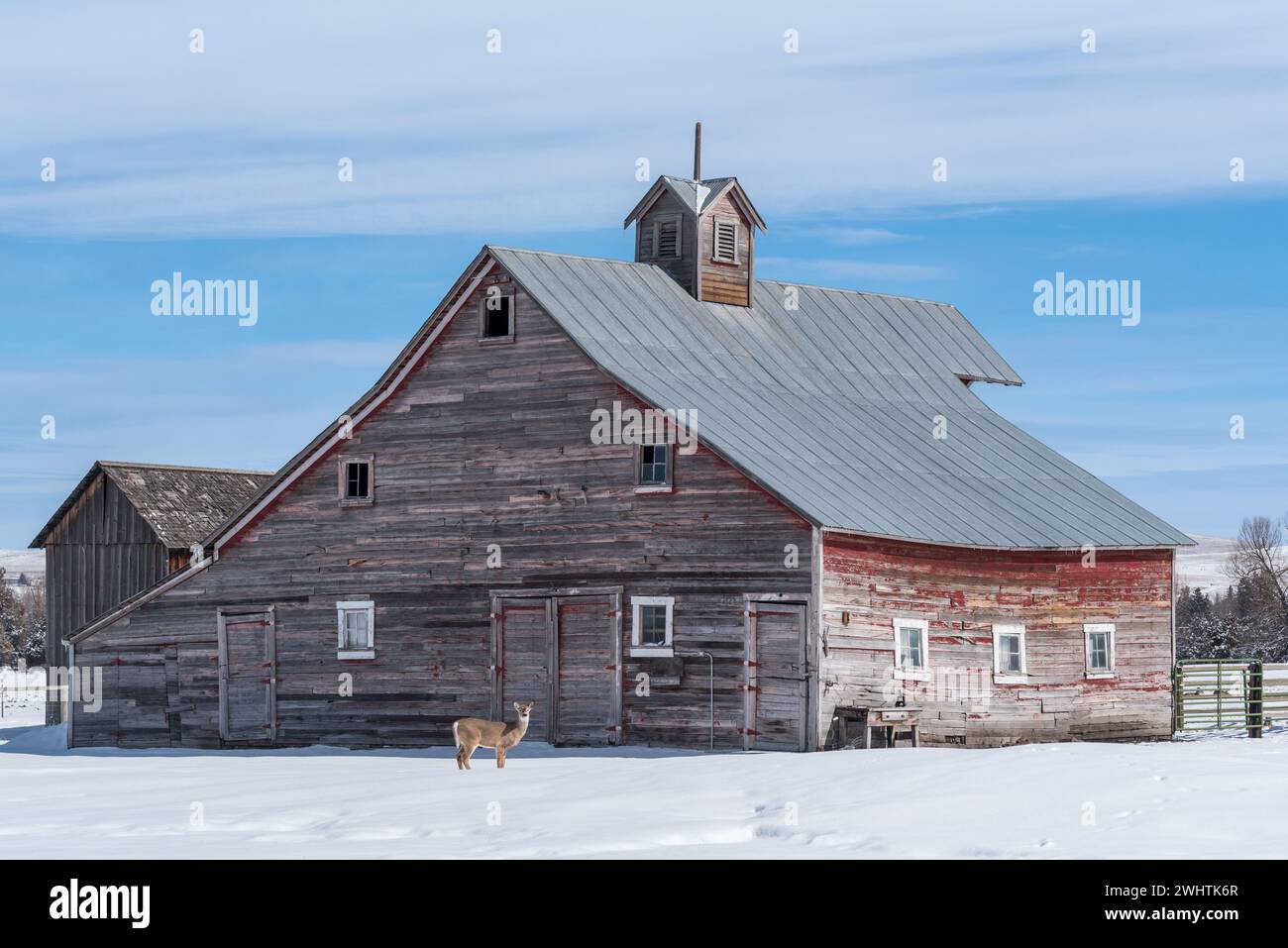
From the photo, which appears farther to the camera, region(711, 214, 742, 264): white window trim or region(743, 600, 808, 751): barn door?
region(711, 214, 742, 264): white window trim

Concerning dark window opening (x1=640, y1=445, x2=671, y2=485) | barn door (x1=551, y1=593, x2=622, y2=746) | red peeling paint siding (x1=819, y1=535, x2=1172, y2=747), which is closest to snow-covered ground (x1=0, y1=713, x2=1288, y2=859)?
barn door (x1=551, y1=593, x2=622, y2=746)

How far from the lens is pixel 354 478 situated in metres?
38.4

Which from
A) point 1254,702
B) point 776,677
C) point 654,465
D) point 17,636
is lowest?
point 17,636

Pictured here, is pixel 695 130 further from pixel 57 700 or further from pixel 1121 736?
pixel 57 700

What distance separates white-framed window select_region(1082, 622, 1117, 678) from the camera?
3850 centimetres

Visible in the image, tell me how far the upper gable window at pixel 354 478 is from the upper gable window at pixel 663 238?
8.27 m

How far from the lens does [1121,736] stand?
3891 cm

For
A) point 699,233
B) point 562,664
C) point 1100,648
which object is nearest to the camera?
point 562,664

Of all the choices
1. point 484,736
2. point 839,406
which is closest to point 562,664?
→ point 484,736

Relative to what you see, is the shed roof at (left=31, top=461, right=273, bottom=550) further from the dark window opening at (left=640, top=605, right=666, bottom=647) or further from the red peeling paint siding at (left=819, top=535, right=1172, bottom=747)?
the red peeling paint siding at (left=819, top=535, right=1172, bottom=747)

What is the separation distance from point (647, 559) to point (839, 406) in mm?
7744

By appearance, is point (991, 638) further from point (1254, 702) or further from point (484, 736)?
point (484, 736)

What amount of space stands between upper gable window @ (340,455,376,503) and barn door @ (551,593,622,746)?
488cm

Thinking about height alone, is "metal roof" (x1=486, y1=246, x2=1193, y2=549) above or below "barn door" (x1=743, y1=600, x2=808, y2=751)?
above
